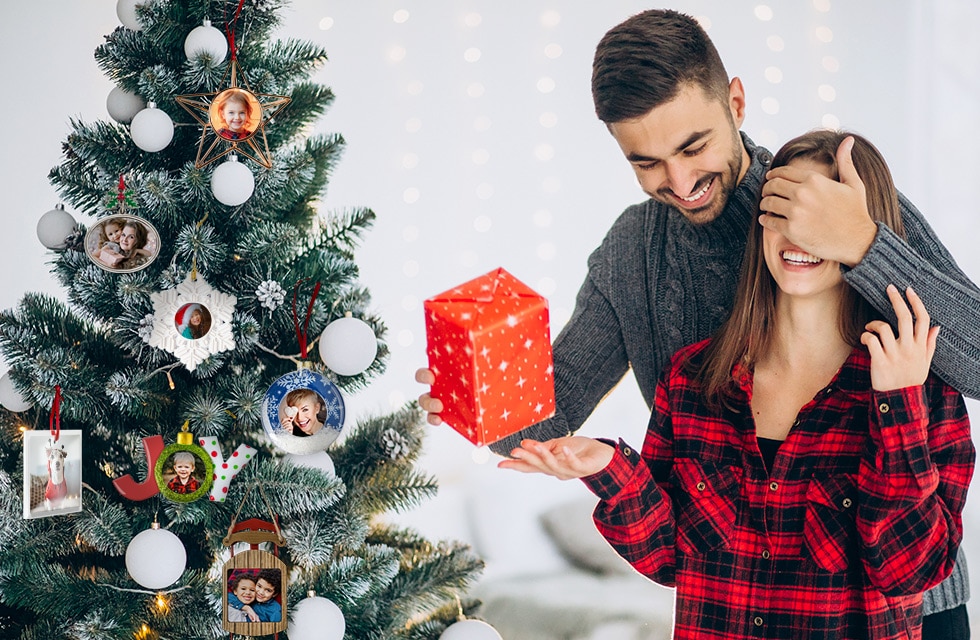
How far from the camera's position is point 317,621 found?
1.30 meters

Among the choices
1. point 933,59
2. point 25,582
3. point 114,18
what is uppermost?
point 114,18

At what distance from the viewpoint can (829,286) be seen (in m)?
1.21

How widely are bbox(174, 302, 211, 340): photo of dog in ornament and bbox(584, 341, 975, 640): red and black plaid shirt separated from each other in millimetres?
592

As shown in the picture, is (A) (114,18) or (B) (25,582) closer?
(B) (25,582)

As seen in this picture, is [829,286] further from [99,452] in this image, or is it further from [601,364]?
[99,452]

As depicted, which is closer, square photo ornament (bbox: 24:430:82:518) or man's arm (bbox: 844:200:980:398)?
man's arm (bbox: 844:200:980:398)

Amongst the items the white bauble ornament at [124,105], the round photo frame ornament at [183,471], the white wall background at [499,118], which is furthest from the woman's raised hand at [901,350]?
the white wall background at [499,118]

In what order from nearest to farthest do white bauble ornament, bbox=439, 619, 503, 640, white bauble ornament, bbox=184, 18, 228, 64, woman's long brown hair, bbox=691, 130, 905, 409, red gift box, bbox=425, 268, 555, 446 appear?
red gift box, bbox=425, 268, 555, 446
woman's long brown hair, bbox=691, 130, 905, 409
white bauble ornament, bbox=184, 18, 228, 64
white bauble ornament, bbox=439, 619, 503, 640

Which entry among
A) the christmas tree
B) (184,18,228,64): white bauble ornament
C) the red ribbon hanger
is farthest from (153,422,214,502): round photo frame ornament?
(184,18,228,64): white bauble ornament

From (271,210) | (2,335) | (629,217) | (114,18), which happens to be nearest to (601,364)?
(629,217)

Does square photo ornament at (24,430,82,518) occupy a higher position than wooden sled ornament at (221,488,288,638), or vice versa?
square photo ornament at (24,430,82,518)

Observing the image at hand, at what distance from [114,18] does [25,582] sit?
5.12ft

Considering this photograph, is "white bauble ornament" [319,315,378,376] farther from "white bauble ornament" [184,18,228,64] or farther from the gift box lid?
"white bauble ornament" [184,18,228,64]

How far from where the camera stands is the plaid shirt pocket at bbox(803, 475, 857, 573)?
3.86 feet
